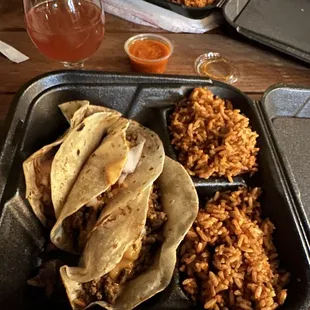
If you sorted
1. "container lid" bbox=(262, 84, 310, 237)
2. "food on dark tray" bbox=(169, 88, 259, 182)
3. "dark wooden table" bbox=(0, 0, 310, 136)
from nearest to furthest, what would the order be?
"food on dark tray" bbox=(169, 88, 259, 182), "container lid" bbox=(262, 84, 310, 237), "dark wooden table" bbox=(0, 0, 310, 136)

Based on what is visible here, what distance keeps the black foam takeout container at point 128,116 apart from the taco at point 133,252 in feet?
0.21

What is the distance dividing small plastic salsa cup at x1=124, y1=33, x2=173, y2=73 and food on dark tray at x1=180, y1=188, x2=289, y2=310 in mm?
695

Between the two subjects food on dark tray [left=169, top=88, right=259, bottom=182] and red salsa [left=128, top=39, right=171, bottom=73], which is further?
red salsa [left=128, top=39, right=171, bottom=73]

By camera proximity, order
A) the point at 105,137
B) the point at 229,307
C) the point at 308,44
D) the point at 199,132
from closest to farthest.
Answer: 1. the point at 229,307
2. the point at 105,137
3. the point at 199,132
4. the point at 308,44

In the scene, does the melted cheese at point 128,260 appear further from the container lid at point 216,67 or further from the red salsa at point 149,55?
the container lid at point 216,67

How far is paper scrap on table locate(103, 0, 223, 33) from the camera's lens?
214 cm

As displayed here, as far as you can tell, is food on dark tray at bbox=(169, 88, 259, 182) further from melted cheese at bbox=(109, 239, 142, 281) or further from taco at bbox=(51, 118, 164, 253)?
melted cheese at bbox=(109, 239, 142, 281)

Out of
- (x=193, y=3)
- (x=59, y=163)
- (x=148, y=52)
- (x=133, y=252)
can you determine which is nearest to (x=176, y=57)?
(x=148, y=52)

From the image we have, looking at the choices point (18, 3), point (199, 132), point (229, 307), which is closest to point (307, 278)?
point (229, 307)

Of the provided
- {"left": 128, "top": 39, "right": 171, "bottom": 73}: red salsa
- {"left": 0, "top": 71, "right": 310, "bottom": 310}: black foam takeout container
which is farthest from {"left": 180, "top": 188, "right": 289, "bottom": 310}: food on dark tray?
Answer: {"left": 128, "top": 39, "right": 171, "bottom": 73}: red salsa

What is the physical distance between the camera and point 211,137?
1543 millimetres

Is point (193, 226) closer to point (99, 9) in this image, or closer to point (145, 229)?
point (145, 229)

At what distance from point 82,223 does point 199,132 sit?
48 centimetres

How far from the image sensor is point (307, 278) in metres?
1.23
